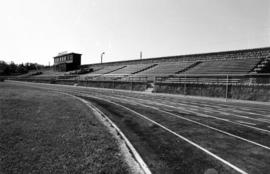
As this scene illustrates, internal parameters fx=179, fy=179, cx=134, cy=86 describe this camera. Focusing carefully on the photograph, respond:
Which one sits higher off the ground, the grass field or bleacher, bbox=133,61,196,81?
bleacher, bbox=133,61,196,81

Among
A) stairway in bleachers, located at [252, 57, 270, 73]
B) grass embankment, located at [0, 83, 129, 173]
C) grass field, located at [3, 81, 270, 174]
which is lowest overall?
grass field, located at [3, 81, 270, 174]

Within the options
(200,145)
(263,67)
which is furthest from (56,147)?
(263,67)

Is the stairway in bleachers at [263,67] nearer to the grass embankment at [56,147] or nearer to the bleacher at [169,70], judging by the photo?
the bleacher at [169,70]

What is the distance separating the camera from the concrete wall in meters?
18.4

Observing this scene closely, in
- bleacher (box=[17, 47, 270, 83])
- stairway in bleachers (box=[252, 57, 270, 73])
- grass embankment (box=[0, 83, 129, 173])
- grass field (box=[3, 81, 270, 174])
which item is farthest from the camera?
bleacher (box=[17, 47, 270, 83])

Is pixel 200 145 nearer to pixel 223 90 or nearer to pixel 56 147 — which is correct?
pixel 56 147

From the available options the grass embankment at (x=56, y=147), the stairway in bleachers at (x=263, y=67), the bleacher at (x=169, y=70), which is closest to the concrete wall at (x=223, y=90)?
the stairway in bleachers at (x=263, y=67)

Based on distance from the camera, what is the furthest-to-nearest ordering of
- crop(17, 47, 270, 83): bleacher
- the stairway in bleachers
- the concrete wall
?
crop(17, 47, 270, 83): bleacher → the stairway in bleachers → the concrete wall

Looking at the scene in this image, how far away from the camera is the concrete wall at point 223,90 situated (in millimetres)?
18391

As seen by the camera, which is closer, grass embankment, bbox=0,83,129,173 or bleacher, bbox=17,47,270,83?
grass embankment, bbox=0,83,129,173

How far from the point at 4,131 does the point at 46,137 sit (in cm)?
172

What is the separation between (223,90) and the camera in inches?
840

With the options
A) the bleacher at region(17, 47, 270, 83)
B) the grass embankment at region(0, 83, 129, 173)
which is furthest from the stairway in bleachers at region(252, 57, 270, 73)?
the grass embankment at region(0, 83, 129, 173)

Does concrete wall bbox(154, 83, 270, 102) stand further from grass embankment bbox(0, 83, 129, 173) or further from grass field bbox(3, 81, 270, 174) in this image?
grass embankment bbox(0, 83, 129, 173)
